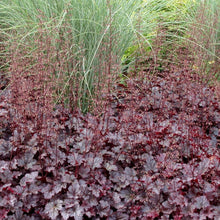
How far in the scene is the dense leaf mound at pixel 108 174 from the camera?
208 centimetres

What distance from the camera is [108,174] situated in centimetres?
247

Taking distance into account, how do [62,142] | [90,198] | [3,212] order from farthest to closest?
[62,142] < [90,198] < [3,212]

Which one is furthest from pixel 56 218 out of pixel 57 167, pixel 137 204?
pixel 137 204

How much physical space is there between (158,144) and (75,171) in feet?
2.53

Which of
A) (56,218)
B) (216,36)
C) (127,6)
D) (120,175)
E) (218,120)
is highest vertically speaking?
(127,6)

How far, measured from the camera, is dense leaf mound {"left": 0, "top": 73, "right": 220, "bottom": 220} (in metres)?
2.08

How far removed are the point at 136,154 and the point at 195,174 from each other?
1.85 feet

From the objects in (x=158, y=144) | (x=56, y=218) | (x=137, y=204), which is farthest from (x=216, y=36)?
(x=56, y=218)

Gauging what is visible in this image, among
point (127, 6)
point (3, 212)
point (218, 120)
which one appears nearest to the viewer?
point (3, 212)

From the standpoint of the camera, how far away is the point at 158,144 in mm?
2648

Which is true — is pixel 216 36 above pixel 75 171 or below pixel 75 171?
above

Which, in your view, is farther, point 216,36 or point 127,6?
point 216,36

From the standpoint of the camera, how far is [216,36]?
14.8 ft

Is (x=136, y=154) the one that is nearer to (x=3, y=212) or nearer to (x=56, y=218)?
(x=56, y=218)
